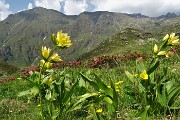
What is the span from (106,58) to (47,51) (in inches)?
635

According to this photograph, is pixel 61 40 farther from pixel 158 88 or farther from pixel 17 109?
pixel 17 109

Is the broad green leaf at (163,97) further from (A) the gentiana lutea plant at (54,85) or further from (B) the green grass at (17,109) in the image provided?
(B) the green grass at (17,109)

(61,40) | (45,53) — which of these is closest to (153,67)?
(61,40)

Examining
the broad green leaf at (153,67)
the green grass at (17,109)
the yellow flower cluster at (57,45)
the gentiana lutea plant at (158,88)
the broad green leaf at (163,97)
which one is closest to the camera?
the yellow flower cluster at (57,45)

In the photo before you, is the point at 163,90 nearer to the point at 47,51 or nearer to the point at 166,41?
the point at 166,41

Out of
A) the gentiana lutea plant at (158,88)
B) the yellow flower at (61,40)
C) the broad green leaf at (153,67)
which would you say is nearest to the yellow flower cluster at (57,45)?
the yellow flower at (61,40)

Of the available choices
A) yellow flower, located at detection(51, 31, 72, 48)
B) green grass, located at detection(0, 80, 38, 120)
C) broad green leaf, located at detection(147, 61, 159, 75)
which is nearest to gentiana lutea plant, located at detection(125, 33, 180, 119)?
broad green leaf, located at detection(147, 61, 159, 75)

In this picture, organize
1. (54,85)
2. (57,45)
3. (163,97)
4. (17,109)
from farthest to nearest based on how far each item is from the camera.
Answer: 1. (17,109)
2. (54,85)
3. (163,97)
4. (57,45)

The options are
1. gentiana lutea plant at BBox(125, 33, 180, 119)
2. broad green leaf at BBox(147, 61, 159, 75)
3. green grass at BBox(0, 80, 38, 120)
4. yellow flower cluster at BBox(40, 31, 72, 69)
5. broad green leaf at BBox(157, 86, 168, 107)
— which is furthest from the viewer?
green grass at BBox(0, 80, 38, 120)

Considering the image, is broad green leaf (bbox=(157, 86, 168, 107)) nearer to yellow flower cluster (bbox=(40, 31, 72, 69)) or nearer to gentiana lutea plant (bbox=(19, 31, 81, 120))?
gentiana lutea plant (bbox=(19, 31, 81, 120))

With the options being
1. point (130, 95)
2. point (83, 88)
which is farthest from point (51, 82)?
point (130, 95)

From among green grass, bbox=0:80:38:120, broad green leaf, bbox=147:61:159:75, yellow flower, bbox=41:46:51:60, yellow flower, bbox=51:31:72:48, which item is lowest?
green grass, bbox=0:80:38:120

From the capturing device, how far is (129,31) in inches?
2692

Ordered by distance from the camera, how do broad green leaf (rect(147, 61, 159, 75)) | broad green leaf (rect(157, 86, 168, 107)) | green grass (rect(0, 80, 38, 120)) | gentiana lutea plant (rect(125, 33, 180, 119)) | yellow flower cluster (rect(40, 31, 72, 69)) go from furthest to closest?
green grass (rect(0, 80, 38, 120)) < broad green leaf (rect(147, 61, 159, 75)) < broad green leaf (rect(157, 86, 168, 107)) < gentiana lutea plant (rect(125, 33, 180, 119)) < yellow flower cluster (rect(40, 31, 72, 69))
